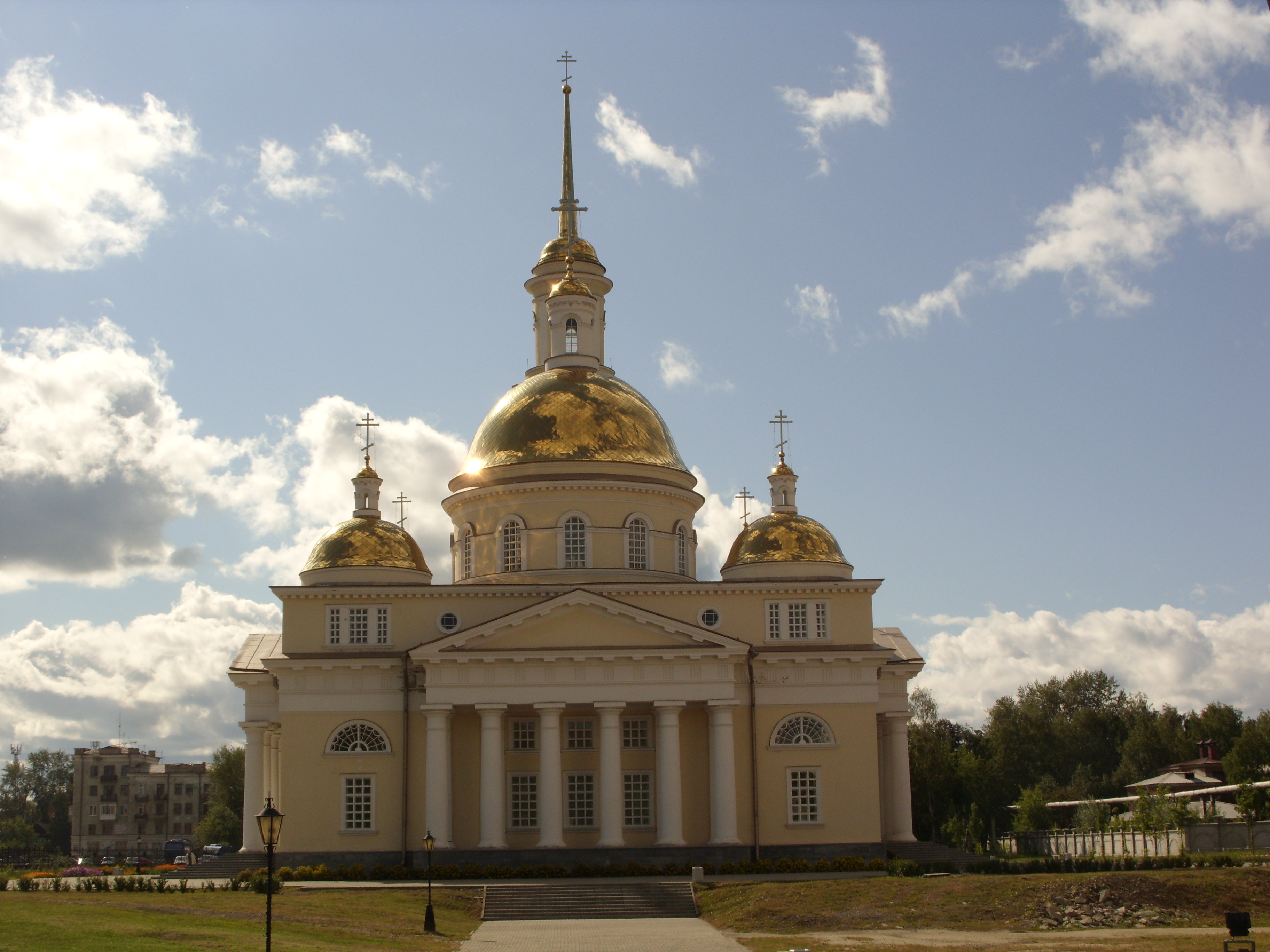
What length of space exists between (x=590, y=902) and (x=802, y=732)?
929 centimetres

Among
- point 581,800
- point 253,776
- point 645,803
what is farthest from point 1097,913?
point 253,776

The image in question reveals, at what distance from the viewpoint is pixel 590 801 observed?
3866cm

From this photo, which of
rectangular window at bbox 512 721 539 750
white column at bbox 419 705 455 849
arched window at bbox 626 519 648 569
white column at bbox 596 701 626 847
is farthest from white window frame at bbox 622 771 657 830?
arched window at bbox 626 519 648 569

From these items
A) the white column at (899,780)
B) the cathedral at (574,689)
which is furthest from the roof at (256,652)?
the white column at (899,780)

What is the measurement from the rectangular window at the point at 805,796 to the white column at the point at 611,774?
4953 mm

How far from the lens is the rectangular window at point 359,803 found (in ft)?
125

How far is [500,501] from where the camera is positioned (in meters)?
42.8

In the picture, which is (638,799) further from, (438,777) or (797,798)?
(438,777)

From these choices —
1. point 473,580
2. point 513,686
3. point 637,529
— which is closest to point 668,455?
point 637,529

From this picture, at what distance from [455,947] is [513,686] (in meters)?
13.4

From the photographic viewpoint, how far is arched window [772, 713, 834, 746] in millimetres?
39188

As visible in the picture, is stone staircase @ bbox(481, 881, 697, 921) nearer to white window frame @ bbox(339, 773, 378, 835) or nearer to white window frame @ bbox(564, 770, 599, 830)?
white window frame @ bbox(564, 770, 599, 830)

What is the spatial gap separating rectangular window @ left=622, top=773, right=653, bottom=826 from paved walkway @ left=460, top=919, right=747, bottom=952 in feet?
23.4

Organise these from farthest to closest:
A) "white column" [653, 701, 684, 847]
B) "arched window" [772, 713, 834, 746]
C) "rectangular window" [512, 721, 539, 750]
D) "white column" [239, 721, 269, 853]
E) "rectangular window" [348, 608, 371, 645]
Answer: "white column" [239, 721, 269, 853] < "rectangular window" [348, 608, 371, 645] < "arched window" [772, 713, 834, 746] < "rectangular window" [512, 721, 539, 750] < "white column" [653, 701, 684, 847]
